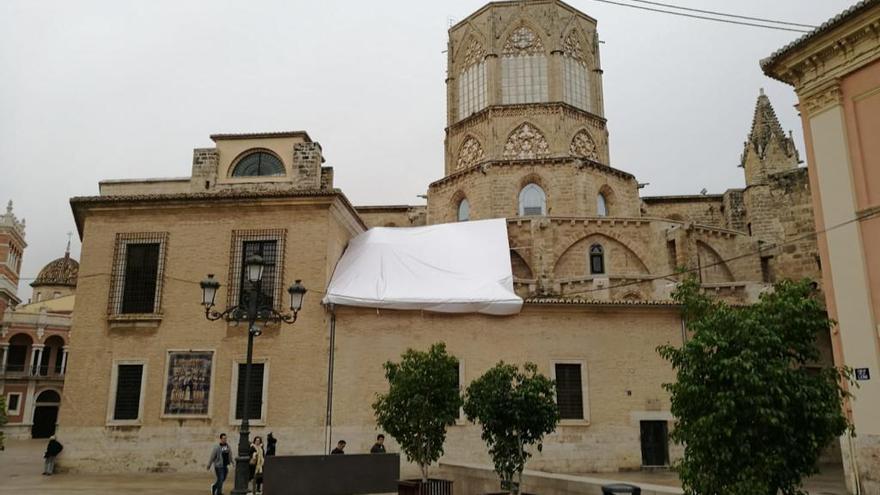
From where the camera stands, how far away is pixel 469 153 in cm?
3538

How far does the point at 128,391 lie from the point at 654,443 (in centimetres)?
1392

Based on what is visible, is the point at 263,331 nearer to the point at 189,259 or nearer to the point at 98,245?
the point at 189,259

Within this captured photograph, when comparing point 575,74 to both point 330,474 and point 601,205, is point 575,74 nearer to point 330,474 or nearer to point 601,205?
point 601,205

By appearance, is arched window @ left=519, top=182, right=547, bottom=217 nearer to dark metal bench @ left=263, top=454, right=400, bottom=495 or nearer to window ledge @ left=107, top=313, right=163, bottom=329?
window ledge @ left=107, top=313, right=163, bottom=329

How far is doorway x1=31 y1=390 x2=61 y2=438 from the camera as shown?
44.7m

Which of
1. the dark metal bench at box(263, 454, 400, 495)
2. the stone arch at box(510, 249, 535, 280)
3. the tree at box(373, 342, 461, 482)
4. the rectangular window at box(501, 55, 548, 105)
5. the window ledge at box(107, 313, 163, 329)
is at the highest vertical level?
the rectangular window at box(501, 55, 548, 105)

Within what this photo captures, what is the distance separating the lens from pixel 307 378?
16688 mm

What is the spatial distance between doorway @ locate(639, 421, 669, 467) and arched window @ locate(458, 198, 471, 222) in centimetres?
1710

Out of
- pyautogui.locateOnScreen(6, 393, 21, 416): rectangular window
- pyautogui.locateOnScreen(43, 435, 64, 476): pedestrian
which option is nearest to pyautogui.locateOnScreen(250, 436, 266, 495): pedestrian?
pyautogui.locateOnScreen(43, 435, 64, 476): pedestrian

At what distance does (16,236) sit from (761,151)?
5064 centimetres

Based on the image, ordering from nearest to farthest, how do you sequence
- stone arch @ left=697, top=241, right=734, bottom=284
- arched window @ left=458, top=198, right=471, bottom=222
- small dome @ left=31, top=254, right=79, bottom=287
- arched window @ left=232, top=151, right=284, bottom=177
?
arched window @ left=232, top=151, right=284, bottom=177, stone arch @ left=697, top=241, right=734, bottom=284, arched window @ left=458, top=198, right=471, bottom=222, small dome @ left=31, top=254, right=79, bottom=287

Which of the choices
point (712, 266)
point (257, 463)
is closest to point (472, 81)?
point (712, 266)

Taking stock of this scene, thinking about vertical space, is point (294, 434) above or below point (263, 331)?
below

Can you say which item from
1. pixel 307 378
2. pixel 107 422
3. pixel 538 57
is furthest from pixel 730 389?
pixel 538 57
